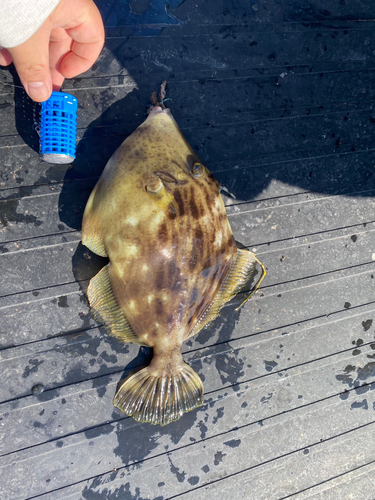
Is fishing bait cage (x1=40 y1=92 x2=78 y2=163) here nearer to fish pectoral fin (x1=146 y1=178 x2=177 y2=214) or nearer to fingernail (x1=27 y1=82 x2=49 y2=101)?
fingernail (x1=27 y1=82 x2=49 y2=101)

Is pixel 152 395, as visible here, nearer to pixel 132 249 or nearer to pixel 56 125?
pixel 132 249

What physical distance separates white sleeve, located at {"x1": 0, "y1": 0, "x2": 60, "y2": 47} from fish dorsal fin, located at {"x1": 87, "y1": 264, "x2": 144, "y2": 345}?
1.31m

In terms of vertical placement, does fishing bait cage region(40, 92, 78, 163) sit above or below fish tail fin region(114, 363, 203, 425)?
above

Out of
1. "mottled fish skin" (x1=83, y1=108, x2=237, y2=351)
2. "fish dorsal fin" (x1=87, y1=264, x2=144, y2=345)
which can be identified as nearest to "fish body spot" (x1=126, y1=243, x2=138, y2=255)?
"mottled fish skin" (x1=83, y1=108, x2=237, y2=351)

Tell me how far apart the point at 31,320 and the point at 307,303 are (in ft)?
7.11

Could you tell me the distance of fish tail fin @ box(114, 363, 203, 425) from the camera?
248 cm

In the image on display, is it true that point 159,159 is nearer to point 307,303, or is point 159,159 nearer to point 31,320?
point 31,320

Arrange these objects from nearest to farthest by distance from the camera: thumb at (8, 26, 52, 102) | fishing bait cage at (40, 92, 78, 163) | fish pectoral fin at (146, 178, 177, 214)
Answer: thumb at (8, 26, 52, 102), fish pectoral fin at (146, 178, 177, 214), fishing bait cage at (40, 92, 78, 163)

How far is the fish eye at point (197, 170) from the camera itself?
2.12 meters

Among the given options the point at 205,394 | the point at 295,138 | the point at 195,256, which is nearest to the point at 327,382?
the point at 205,394

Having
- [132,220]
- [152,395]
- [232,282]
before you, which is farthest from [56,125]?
[152,395]

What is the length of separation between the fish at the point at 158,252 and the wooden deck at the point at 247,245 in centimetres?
30

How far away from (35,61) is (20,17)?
371 mm

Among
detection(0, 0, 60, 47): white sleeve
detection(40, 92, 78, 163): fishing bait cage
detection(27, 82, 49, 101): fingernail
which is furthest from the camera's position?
detection(40, 92, 78, 163): fishing bait cage
